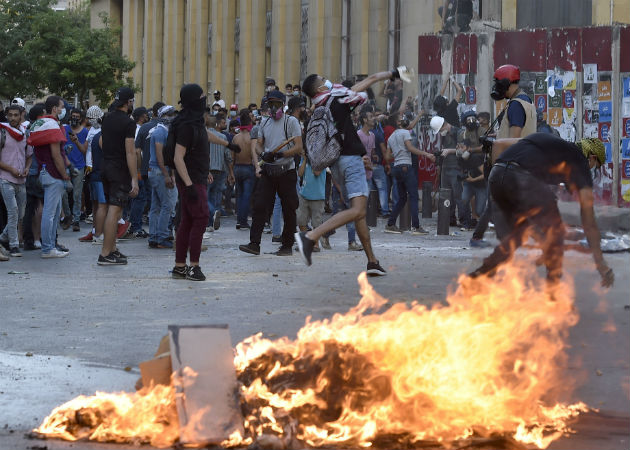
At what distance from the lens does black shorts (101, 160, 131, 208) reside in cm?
1329

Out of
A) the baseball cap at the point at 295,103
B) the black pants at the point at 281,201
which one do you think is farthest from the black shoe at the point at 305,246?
the baseball cap at the point at 295,103

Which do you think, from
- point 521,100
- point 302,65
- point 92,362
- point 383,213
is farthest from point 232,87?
point 92,362

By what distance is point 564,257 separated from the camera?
8.75 meters

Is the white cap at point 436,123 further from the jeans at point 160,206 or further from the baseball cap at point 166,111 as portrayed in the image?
the jeans at point 160,206

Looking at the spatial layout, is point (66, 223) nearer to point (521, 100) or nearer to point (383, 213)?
point (383, 213)

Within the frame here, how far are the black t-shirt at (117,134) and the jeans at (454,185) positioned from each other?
7.57 metres

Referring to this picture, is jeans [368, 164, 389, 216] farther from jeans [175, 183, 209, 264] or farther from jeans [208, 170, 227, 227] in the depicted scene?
jeans [175, 183, 209, 264]

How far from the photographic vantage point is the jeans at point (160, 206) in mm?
15672

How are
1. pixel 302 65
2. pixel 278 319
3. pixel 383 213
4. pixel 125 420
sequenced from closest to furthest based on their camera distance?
pixel 125 420 < pixel 278 319 < pixel 383 213 < pixel 302 65

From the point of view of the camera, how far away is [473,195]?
63.8ft

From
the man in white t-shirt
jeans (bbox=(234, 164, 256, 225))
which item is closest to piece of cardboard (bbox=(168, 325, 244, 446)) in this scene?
the man in white t-shirt

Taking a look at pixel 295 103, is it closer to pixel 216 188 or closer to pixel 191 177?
pixel 191 177

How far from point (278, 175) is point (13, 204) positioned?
307 cm

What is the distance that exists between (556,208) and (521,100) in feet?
6.54
